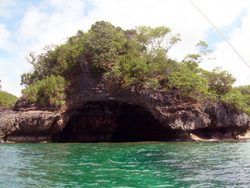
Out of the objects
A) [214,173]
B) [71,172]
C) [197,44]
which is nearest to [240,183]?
[214,173]

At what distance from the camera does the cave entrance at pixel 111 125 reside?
27.0 metres

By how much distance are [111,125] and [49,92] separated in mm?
8393

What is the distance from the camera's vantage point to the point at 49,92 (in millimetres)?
24547

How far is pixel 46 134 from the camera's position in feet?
80.3

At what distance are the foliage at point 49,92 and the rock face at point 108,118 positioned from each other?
0.82 metres

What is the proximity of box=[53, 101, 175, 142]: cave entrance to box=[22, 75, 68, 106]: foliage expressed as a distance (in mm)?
2852

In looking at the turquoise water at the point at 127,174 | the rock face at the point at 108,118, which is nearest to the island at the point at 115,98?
the rock face at the point at 108,118

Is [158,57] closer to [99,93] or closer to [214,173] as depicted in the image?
[99,93]

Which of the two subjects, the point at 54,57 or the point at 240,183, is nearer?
the point at 240,183

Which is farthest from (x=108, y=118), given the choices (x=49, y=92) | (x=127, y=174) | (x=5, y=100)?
(x=127, y=174)

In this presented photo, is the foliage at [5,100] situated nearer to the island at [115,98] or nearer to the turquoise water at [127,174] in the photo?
the island at [115,98]

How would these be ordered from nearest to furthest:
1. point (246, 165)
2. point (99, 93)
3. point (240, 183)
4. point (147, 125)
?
point (240, 183) → point (246, 165) → point (99, 93) → point (147, 125)

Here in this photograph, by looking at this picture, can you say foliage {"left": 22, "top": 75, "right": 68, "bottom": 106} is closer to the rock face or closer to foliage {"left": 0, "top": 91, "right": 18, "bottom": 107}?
the rock face

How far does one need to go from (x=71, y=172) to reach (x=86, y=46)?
59.0 ft
